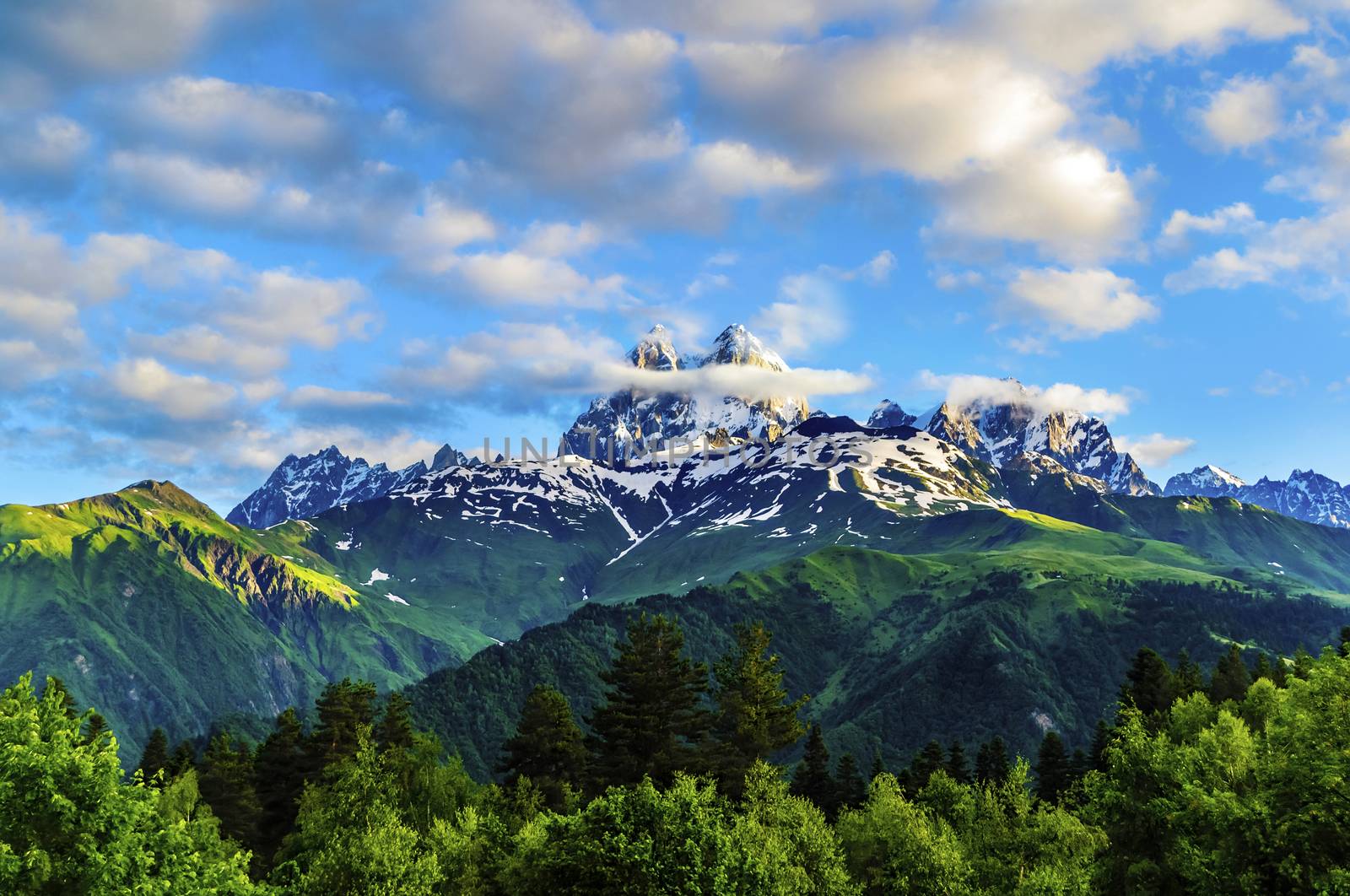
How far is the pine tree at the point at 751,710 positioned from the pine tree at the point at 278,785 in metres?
53.8

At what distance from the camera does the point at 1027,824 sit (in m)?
94.9

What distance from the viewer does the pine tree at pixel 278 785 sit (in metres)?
119

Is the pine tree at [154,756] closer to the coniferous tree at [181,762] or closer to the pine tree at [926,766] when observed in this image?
the coniferous tree at [181,762]

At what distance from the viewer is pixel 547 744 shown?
107m

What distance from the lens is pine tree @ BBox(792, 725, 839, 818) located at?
139 meters

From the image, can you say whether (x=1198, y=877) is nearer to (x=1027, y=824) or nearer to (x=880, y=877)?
(x=880, y=877)

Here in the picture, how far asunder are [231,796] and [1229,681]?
14850 cm

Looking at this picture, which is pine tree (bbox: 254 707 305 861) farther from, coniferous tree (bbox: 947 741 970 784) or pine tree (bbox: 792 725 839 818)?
coniferous tree (bbox: 947 741 970 784)

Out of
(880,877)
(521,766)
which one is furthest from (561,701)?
(880,877)

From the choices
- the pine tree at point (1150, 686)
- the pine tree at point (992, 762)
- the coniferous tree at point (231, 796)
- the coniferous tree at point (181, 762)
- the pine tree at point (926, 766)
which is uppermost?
the pine tree at point (1150, 686)

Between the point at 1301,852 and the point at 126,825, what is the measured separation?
57.7 metres

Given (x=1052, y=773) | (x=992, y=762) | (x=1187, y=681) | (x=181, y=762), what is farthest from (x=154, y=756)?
(x=1187, y=681)

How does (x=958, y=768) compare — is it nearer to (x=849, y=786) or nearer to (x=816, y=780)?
(x=849, y=786)

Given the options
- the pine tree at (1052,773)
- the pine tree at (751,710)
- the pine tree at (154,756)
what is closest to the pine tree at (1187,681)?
the pine tree at (1052,773)
